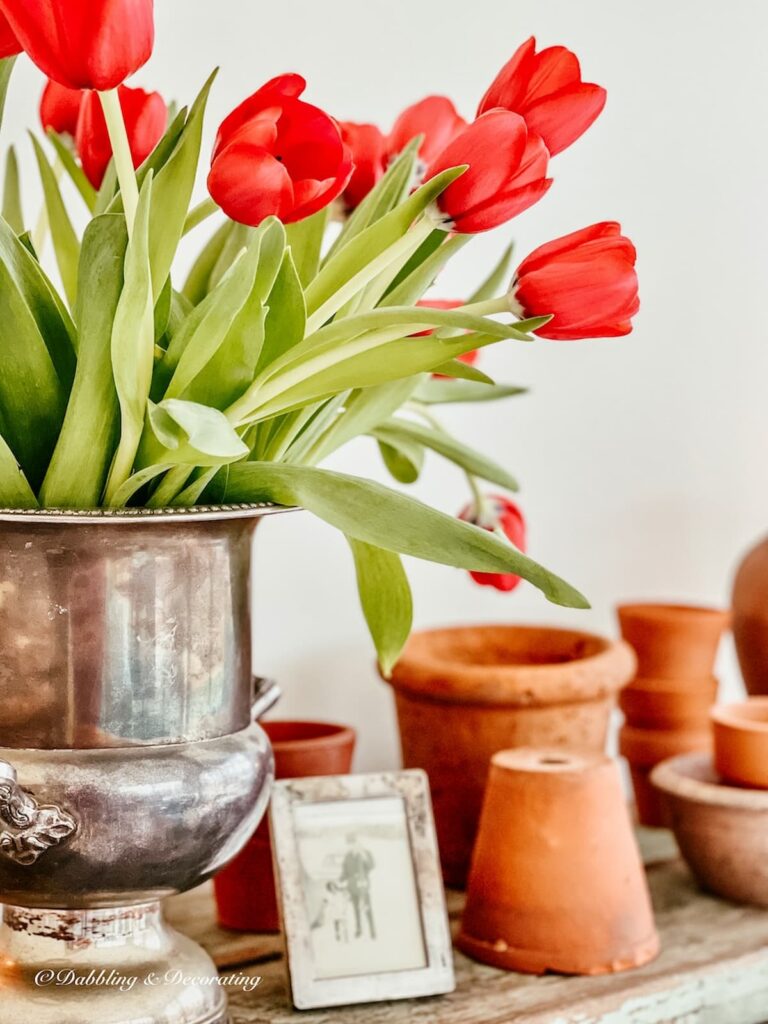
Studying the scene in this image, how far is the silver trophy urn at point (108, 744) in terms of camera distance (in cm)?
53

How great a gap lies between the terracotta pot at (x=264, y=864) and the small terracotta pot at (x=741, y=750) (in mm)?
262

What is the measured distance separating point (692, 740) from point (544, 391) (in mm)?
338

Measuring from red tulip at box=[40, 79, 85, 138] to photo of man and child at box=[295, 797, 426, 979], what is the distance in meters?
0.40

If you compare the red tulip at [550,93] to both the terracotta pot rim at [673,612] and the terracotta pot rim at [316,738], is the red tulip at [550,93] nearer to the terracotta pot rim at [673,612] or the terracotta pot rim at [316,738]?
the terracotta pot rim at [316,738]

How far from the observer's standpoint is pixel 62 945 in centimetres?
56

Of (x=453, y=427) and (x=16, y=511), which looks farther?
(x=453, y=427)

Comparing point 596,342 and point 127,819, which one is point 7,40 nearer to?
point 127,819

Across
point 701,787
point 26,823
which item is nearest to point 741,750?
point 701,787

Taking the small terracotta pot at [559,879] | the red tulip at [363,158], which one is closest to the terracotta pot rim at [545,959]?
the small terracotta pot at [559,879]

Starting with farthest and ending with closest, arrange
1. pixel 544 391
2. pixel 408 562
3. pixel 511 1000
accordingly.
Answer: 1. pixel 544 391
2. pixel 408 562
3. pixel 511 1000

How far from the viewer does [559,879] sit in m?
0.71

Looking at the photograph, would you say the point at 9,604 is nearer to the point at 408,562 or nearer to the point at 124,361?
the point at 124,361

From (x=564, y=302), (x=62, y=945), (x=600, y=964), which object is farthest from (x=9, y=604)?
(x=600, y=964)

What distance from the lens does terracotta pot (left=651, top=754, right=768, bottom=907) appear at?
2.66 ft
